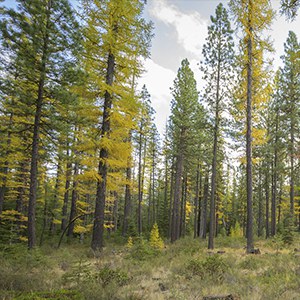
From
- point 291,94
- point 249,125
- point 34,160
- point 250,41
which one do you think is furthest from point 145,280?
point 291,94

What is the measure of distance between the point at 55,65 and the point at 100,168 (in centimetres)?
487

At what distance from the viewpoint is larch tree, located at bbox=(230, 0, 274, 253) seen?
12.9 metres

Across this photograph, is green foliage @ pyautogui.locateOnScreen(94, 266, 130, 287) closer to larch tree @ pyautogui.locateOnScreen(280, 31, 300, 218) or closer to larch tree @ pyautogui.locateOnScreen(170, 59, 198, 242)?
larch tree @ pyautogui.locateOnScreen(170, 59, 198, 242)

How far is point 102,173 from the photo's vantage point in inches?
443

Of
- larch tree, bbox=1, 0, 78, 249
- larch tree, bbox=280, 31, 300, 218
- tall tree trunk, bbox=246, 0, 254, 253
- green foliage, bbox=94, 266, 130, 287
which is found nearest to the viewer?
green foliage, bbox=94, 266, 130, 287

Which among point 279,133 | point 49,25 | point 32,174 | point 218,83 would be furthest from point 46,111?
point 279,133

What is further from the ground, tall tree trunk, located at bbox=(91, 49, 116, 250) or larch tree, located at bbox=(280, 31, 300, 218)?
larch tree, located at bbox=(280, 31, 300, 218)

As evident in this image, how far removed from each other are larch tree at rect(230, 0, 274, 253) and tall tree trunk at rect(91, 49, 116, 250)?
748cm

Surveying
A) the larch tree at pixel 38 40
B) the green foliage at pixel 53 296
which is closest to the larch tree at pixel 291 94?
the larch tree at pixel 38 40

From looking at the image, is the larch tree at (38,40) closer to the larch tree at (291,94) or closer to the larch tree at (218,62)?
the larch tree at (218,62)

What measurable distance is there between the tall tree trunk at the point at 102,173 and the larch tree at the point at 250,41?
7.48 m

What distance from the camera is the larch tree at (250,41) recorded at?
42.3ft

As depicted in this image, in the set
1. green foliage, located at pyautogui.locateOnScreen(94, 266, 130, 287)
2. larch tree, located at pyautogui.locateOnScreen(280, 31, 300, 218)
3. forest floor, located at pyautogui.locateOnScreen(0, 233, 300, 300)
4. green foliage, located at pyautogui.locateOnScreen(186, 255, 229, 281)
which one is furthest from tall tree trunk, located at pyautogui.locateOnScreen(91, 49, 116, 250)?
larch tree, located at pyautogui.locateOnScreen(280, 31, 300, 218)

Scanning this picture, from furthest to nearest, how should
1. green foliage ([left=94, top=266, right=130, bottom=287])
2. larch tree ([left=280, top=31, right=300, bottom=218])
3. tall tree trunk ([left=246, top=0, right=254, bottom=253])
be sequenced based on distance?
1. larch tree ([left=280, top=31, right=300, bottom=218])
2. tall tree trunk ([left=246, top=0, right=254, bottom=253])
3. green foliage ([left=94, top=266, right=130, bottom=287])
